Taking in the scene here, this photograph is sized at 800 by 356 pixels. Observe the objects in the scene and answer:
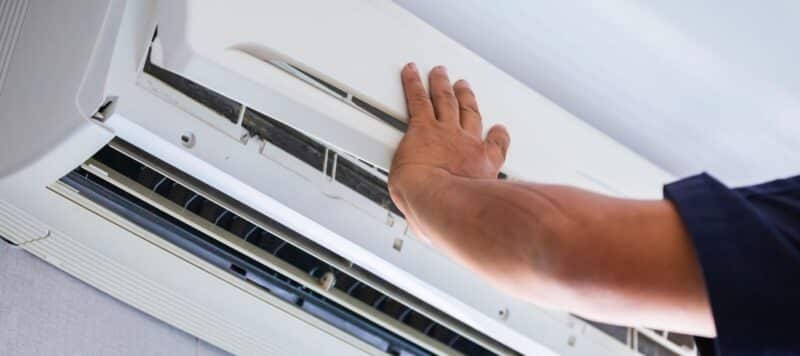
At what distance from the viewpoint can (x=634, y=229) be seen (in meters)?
0.65

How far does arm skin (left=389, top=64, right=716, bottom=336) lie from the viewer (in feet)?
2.08

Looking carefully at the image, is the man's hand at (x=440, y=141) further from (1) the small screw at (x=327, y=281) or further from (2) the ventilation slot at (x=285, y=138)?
(1) the small screw at (x=327, y=281)

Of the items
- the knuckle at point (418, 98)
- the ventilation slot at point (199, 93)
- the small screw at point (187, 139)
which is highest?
the knuckle at point (418, 98)

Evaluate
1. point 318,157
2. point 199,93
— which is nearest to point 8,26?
point 199,93

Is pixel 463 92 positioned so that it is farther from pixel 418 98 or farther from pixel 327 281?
pixel 327 281

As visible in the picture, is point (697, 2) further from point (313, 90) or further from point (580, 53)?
point (313, 90)

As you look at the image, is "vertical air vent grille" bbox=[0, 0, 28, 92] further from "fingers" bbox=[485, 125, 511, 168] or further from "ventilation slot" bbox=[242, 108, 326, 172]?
"fingers" bbox=[485, 125, 511, 168]

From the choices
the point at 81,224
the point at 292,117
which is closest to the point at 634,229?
the point at 292,117

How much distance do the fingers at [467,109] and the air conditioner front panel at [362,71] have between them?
0.02 m

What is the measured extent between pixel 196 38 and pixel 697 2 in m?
0.56

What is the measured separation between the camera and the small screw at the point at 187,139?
35.7 inches

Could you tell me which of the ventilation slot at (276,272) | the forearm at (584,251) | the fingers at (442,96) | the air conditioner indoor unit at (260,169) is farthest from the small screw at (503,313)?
the forearm at (584,251)

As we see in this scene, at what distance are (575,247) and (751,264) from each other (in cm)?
12

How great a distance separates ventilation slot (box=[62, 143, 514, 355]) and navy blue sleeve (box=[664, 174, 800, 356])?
54cm
